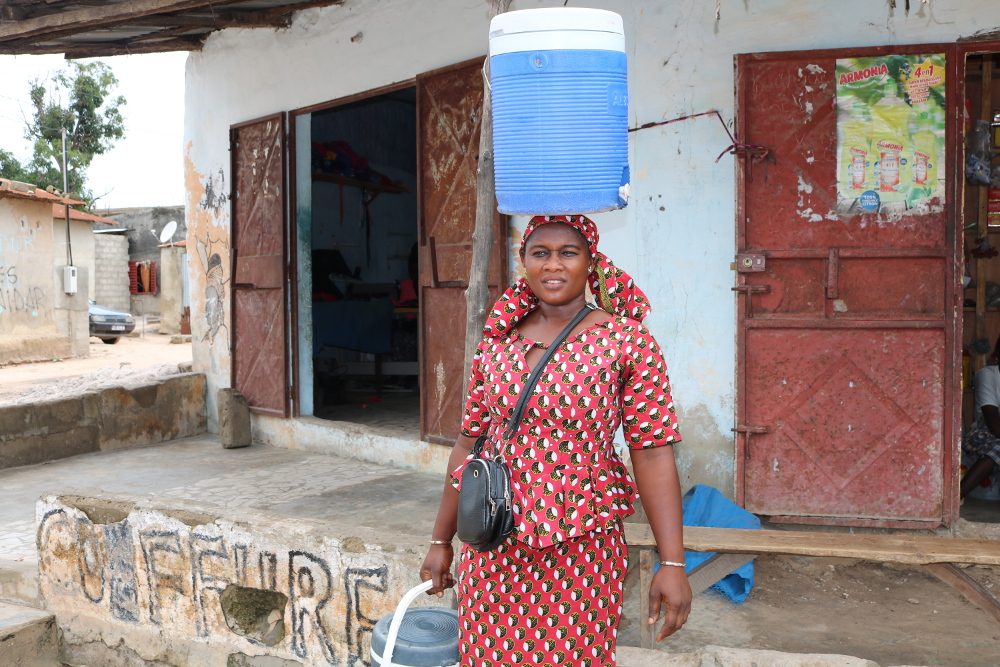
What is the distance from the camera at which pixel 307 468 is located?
611 cm

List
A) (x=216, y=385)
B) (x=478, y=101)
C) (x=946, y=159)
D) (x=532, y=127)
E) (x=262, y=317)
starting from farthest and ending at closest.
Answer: (x=216, y=385), (x=262, y=317), (x=478, y=101), (x=946, y=159), (x=532, y=127)

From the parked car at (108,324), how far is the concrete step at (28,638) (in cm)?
1641

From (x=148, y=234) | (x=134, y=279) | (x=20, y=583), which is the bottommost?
(x=20, y=583)

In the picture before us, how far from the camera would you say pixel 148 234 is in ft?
82.0

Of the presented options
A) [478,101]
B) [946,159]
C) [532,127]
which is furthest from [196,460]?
[946,159]

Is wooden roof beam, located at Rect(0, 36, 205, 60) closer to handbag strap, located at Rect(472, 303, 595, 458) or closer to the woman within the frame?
the woman

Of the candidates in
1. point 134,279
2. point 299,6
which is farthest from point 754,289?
point 134,279

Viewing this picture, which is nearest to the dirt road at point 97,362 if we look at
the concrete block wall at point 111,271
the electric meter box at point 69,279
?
the electric meter box at point 69,279

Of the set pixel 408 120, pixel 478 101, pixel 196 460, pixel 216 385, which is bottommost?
pixel 196 460

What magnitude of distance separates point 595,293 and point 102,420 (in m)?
6.14

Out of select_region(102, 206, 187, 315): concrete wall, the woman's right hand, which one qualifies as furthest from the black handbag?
select_region(102, 206, 187, 315): concrete wall

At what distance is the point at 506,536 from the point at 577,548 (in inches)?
6.8

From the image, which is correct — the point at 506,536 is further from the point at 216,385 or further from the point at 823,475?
the point at 216,385

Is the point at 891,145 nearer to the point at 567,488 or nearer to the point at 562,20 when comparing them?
the point at 562,20
